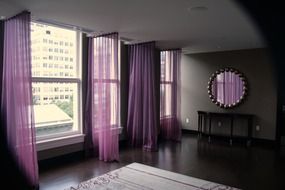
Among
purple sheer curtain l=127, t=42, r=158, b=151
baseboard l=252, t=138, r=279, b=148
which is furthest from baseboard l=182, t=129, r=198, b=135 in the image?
purple sheer curtain l=127, t=42, r=158, b=151

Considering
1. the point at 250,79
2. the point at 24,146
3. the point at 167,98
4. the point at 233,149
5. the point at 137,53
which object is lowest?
the point at 233,149

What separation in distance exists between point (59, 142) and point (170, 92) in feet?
9.72

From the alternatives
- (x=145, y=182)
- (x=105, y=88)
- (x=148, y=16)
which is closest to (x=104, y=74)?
(x=105, y=88)

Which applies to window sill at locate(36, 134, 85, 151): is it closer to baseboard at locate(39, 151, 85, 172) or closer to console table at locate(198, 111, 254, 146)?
baseboard at locate(39, 151, 85, 172)

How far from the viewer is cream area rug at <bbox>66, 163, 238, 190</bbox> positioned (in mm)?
3070

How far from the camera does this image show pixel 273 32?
2.51 feet

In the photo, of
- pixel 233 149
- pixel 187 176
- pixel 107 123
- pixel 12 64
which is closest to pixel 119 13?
pixel 12 64

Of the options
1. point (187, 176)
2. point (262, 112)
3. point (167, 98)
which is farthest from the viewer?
point (167, 98)

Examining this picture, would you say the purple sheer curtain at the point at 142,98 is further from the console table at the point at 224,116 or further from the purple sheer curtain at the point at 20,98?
the purple sheer curtain at the point at 20,98

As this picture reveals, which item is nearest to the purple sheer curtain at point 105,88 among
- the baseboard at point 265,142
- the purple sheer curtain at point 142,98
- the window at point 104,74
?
the window at point 104,74

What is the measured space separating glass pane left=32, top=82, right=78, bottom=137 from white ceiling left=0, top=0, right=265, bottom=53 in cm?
118

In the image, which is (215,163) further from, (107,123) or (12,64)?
(12,64)

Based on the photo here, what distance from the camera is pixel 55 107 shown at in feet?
13.8

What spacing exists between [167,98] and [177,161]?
6.92ft
